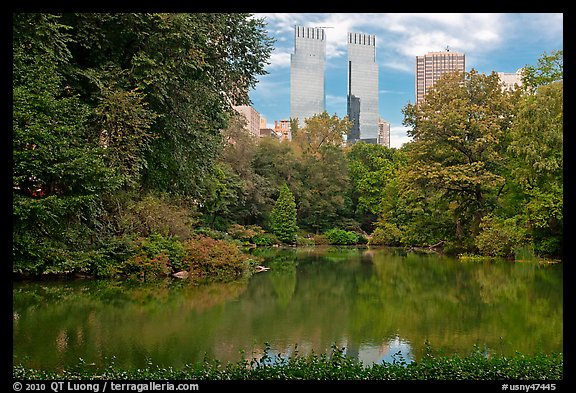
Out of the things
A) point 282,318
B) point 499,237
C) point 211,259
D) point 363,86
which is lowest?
point 282,318

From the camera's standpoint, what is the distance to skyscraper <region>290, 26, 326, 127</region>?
163 feet

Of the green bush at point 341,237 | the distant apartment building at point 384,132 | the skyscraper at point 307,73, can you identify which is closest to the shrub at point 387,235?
the green bush at point 341,237

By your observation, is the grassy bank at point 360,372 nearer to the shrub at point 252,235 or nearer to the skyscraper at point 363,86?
the shrub at point 252,235

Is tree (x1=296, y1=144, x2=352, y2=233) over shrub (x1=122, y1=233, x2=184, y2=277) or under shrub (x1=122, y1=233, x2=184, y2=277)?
over

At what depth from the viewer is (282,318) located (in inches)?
359

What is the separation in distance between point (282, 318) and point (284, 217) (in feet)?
73.5

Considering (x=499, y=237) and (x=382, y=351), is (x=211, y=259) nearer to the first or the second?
(x=382, y=351)

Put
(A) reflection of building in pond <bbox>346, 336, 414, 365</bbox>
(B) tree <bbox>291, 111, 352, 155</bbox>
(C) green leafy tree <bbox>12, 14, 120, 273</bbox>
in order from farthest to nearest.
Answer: (B) tree <bbox>291, 111, 352, 155</bbox>, (C) green leafy tree <bbox>12, 14, 120, 273</bbox>, (A) reflection of building in pond <bbox>346, 336, 414, 365</bbox>

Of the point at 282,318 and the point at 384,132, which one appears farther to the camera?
the point at 384,132

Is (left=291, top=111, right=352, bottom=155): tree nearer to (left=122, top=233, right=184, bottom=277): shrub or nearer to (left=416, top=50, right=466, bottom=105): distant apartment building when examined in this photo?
(left=416, top=50, right=466, bottom=105): distant apartment building

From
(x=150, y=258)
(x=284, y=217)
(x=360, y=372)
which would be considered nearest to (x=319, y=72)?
(x=284, y=217)

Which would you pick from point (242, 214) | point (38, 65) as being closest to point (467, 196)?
point (242, 214)

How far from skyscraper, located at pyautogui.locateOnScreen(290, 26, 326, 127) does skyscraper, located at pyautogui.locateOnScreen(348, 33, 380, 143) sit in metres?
2.81

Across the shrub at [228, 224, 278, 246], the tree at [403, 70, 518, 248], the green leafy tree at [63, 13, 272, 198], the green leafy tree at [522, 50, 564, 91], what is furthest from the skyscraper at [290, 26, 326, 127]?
the green leafy tree at [63, 13, 272, 198]
